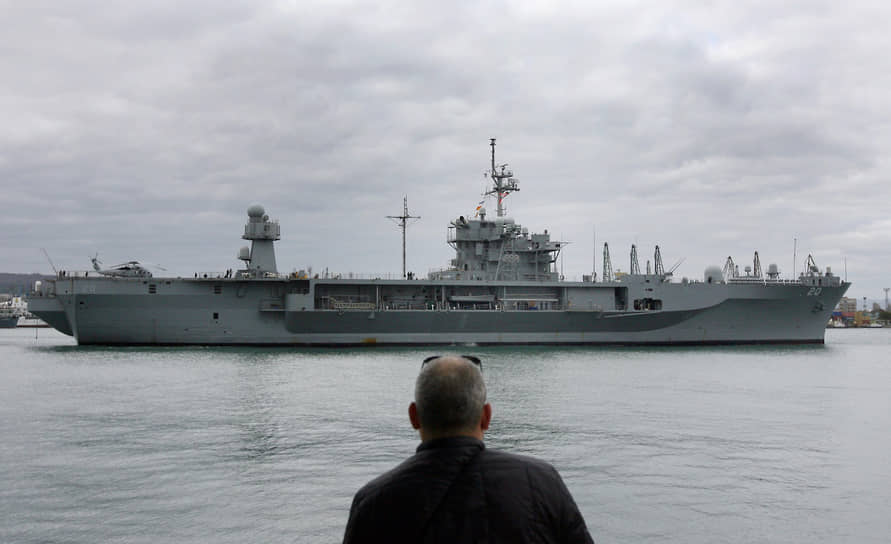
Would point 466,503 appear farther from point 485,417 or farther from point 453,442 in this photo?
point 485,417

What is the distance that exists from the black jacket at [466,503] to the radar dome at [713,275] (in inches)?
1471

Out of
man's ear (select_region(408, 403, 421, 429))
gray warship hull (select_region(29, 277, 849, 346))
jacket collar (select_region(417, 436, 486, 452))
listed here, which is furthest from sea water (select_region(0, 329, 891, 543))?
gray warship hull (select_region(29, 277, 849, 346))

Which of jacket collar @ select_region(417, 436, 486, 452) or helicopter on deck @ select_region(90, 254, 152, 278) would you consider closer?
jacket collar @ select_region(417, 436, 486, 452)

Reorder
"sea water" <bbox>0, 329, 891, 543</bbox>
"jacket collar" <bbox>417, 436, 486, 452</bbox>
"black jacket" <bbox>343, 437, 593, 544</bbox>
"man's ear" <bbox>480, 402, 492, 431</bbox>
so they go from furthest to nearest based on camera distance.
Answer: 1. "sea water" <bbox>0, 329, 891, 543</bbox>
2. "man's ear" <bbox>480, 402, 492, 431</bbox>
3. "jacket collar" <bbox>417, 436, 486, 452</bbox>
4. "black jacket" <bbox>343, 437, 593, 544</bbox>

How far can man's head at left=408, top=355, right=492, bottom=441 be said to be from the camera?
2396 millimetres

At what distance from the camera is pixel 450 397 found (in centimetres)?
241

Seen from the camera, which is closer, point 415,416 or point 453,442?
point 453,442

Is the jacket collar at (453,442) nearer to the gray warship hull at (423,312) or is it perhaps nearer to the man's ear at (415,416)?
the man's ear at (415,416)

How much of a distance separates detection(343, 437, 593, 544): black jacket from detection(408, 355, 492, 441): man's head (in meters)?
0.06

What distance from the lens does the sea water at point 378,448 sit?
832 centimetres

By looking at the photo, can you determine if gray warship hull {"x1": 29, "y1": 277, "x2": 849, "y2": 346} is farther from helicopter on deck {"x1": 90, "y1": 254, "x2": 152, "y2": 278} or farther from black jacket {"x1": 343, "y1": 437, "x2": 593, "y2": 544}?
black jacket {"x1": 343, "y1": 437, "x2": 593, "y2": 544}

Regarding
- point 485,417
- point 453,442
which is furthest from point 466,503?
point 485,417

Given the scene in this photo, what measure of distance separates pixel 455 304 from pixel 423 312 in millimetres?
2414

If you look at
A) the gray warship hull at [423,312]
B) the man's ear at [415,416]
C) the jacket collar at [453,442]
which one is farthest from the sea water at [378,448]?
the gray warship hull at [423,312]
